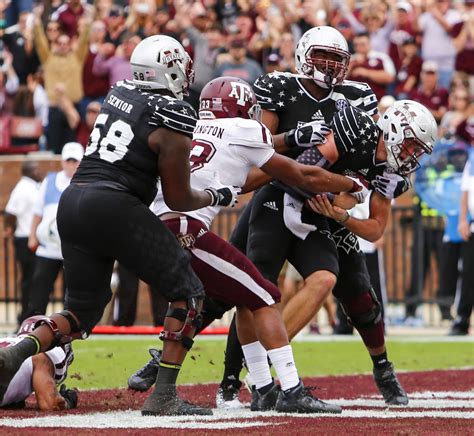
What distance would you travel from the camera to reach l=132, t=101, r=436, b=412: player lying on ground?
700cm

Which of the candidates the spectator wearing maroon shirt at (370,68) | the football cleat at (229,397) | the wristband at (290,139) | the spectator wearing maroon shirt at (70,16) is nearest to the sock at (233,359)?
the football cleat at (229,397)

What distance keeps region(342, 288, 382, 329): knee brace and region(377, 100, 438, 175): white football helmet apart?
792 mm

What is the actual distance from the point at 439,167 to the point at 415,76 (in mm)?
2279

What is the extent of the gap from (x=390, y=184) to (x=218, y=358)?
369cm

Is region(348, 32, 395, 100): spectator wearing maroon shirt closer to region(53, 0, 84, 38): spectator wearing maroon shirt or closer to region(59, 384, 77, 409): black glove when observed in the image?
region(53, 0, 84, 38): spectator wearing maroon shirt

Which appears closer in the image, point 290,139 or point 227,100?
point 227,100

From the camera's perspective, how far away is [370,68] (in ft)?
50.0

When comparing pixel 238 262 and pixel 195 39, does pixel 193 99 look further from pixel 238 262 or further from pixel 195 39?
pixel 238 262

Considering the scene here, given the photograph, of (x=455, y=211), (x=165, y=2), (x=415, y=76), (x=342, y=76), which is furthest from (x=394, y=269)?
(x=342, y=76)

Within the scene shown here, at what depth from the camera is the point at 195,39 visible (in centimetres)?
1585

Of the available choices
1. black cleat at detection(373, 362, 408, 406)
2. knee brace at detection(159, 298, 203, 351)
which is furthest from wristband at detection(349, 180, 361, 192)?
knee brace at detection(159, 298, 203, 351)

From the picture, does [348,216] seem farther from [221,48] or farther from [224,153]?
[221,48]

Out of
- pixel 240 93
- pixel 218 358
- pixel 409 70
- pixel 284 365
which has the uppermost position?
pixel 240 93

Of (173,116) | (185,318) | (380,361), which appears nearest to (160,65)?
(173,116)
